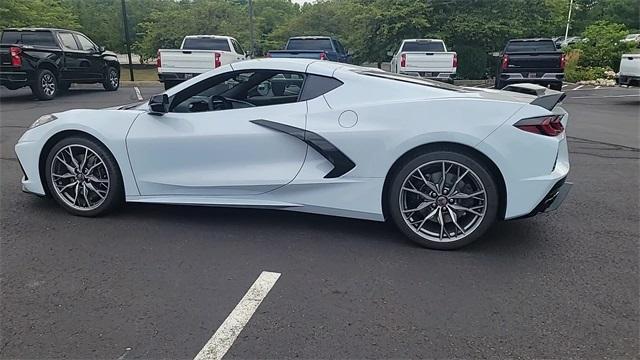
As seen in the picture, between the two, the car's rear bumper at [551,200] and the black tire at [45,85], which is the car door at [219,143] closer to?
the car's rear bumper at [551,200]

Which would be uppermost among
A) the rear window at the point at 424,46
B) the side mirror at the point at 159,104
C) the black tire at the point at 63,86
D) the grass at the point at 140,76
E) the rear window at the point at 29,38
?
the rear window at the point at 29,38

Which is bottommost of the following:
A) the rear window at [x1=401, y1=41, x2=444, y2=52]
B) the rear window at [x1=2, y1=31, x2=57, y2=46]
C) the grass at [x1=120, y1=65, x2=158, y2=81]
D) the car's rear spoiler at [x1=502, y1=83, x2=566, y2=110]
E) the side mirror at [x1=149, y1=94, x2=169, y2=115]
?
the grass at [x1=120, y1=65, x2=158, y2=81]

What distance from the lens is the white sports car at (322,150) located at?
3727mm

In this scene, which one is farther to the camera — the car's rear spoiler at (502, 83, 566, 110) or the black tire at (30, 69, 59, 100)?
the black tire at (30, 69, 59, 100)

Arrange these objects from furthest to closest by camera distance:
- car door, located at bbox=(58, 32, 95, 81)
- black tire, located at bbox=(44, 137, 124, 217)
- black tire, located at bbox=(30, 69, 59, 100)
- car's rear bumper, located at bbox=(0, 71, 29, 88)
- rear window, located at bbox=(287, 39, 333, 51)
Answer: rear window, located at bbox=(287, 39, 333, 51) → car door, located at bbox=(58, 32, 95, 81) → black tire, located at bbox=(30, 69, 59, 100) → car's rear bumper, located at bbox=(0, 71, 29, 88) → black tire, located at bbox=(44, 137, 124, 217)

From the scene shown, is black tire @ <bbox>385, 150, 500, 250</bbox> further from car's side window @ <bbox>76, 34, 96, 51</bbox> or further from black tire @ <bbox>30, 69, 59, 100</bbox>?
car's side window @ <bbox>76, 34, 96, 51</bbox>

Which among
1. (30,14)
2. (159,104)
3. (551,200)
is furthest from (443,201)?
(30,14)

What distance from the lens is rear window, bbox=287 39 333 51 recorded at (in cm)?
1833

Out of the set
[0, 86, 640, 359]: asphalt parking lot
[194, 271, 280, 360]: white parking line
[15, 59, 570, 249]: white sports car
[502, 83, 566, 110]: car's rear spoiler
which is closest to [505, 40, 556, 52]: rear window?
[0, 86, 640, 359]: asphalt parking lot

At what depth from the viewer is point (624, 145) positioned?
806cm

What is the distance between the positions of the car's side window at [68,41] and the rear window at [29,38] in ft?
1.02

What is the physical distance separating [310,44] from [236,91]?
580 inches

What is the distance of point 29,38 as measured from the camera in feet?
47.3

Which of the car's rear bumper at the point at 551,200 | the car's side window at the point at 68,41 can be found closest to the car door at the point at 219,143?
the car's rear bumper at the point at 551,200
